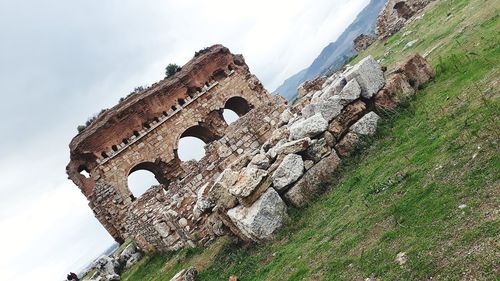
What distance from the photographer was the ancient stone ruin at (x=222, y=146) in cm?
1007

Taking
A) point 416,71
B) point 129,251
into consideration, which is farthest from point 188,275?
point 129,251

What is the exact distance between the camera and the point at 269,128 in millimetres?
17594

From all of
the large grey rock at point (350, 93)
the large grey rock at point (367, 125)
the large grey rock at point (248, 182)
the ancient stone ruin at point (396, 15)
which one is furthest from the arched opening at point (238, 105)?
the large grey rock at point (248, 182)

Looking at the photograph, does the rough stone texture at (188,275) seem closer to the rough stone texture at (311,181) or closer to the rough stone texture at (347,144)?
the rough stone texture at (311,181)

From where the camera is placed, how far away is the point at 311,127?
10.7 meters

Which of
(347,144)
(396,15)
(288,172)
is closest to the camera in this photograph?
(288,172)

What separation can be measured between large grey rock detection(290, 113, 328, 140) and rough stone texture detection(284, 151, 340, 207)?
707mm

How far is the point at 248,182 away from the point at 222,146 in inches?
280

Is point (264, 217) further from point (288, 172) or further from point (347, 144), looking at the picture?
point (347, 144)

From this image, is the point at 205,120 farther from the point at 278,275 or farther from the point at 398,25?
the point at 278,275

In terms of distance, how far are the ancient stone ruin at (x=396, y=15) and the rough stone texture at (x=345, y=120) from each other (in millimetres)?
21311

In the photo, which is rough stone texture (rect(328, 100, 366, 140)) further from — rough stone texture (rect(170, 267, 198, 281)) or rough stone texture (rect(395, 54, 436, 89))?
rough stone texture (rect(170, 267, 198, 281))

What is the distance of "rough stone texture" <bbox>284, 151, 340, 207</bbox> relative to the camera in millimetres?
9883

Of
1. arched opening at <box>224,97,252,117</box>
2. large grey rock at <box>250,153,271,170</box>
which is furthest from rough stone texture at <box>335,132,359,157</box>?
arched opening at <box>224,97,252,117</box>
